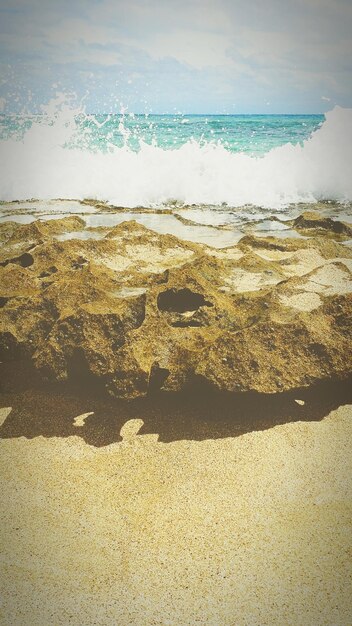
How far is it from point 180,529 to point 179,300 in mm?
1162

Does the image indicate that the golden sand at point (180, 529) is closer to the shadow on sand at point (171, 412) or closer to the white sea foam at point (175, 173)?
the shadow on sand at point (171, 412)

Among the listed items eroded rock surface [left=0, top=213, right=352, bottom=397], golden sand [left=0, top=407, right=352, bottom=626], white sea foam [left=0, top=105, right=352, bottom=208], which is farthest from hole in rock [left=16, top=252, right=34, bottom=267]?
white sea foam [left=0, top=105, right=352, bottom=208]

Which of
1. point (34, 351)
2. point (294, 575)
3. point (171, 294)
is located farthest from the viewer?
point (171, 294)

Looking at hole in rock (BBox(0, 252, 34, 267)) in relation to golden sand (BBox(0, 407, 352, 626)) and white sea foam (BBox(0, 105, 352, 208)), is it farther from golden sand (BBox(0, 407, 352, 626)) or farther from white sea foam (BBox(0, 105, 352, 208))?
white sea foam (BBox(0, 105, 352, 208))

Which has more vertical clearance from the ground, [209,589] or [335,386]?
[335,386]

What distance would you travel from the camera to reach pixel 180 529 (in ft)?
4.40

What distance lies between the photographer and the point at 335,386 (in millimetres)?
1793

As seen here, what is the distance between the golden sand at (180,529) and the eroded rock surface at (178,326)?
269mm

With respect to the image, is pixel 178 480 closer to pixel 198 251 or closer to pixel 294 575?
pixel 294 575

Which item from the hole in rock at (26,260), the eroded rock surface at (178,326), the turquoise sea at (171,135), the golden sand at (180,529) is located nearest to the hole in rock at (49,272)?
the eroded rock surface at (178,326)

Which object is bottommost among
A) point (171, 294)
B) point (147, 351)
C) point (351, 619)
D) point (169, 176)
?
point (351, 619)

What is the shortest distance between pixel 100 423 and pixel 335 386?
3.57ft

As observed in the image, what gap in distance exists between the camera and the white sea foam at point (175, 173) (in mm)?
8031

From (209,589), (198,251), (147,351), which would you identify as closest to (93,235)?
(198,251)
